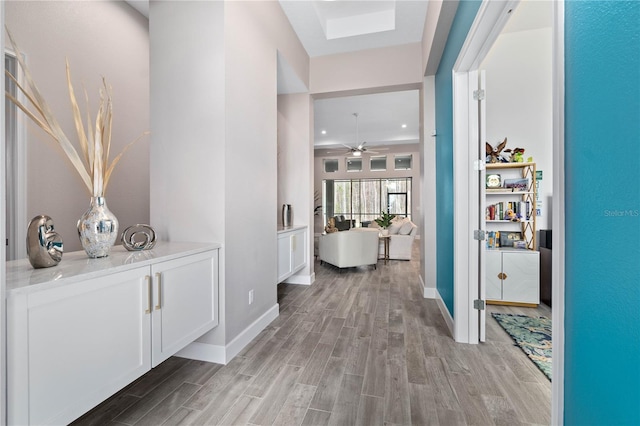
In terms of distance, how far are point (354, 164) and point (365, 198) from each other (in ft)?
4.21

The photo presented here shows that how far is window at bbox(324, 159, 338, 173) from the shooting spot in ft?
34.4

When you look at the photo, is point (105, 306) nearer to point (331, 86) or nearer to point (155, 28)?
point (155, 28)

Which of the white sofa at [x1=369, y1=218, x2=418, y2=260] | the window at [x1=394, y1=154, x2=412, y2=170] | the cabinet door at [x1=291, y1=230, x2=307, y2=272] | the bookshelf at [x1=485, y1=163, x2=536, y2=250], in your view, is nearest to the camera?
the bookshelf at [x1=485, y1=163, x2=536, y2=250]

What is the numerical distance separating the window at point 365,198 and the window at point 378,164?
0.38 meters

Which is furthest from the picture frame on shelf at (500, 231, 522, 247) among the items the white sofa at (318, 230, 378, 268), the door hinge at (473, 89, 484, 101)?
the white sofa at (318, 230, 378, 268)

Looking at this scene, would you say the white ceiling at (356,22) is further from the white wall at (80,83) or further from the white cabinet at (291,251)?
the white cabinet at (291,251)

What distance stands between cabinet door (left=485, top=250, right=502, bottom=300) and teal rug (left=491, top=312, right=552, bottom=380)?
0.93 ft

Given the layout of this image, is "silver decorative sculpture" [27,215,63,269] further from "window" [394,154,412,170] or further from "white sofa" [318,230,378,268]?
"window" [394,154,412,170]

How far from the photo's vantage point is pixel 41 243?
1.18 metres

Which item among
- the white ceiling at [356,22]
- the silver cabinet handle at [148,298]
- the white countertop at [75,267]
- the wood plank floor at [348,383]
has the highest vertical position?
the white ceiling at [356,22]

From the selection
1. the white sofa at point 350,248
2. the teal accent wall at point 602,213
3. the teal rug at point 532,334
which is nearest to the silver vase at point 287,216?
the white sofa at point 350,248

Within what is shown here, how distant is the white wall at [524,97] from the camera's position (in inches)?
135

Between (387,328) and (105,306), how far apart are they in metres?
2.17

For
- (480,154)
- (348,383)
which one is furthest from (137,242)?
(480,154)
